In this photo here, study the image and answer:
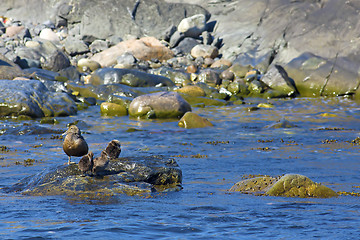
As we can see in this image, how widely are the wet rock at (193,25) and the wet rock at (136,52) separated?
2601 millimetres

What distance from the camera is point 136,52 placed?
31.5 meters

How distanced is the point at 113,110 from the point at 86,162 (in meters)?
11.0

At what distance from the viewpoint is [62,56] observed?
28.1 meters

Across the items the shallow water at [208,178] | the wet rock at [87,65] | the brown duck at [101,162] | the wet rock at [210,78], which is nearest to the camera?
the shallow water at [208,178]

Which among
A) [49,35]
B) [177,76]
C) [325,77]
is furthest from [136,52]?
[325,77]

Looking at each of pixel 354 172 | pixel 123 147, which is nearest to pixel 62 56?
pixel 123 147

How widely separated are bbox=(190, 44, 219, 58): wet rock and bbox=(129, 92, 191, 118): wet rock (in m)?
15.0

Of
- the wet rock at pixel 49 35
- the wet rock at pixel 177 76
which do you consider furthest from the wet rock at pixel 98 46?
the wet rock at pixel 177 76

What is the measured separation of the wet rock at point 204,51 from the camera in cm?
3173

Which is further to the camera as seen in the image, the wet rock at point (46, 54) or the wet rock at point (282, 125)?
the wet rock at point (46, 54)

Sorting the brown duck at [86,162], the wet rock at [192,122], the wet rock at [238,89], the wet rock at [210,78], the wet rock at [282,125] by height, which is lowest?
the wet rock at [282,125]

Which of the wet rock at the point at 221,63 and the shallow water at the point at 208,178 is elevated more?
the wet rock at the point at 221,63

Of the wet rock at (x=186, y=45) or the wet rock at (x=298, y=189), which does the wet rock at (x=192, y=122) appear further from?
the wet rock at (x=186, y=45)

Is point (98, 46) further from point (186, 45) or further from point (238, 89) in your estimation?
point (238, 89)
